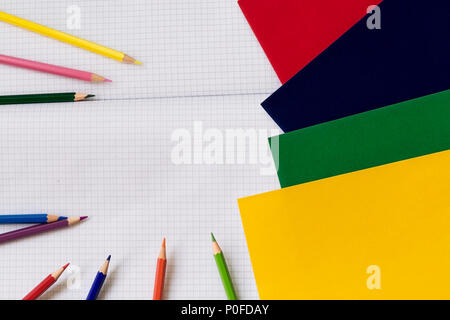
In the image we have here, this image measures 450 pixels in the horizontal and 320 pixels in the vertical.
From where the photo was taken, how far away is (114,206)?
2.00ft

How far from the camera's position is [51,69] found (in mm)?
624

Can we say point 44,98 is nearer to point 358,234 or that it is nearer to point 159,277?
point 159,277

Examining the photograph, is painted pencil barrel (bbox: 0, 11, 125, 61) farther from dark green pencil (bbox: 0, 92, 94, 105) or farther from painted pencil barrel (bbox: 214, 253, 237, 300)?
painted pencil barrel (bbox: 214, 253, 237, 300)

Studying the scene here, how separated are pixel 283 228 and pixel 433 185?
→ 195mm

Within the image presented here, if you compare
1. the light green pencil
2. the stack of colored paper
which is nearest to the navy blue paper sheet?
the stack of colored paper

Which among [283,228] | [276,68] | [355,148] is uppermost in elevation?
[276,68]

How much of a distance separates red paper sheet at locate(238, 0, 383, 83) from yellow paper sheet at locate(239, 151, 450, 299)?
0.61 feet

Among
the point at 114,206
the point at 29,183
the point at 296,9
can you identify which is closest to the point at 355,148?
the point at 296,9

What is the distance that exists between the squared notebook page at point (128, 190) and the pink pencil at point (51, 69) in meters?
0.04

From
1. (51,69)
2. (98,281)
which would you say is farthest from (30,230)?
(51,69)

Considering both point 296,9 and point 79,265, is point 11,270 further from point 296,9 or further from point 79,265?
point 296,9

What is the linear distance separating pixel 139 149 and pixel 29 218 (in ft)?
0.60
